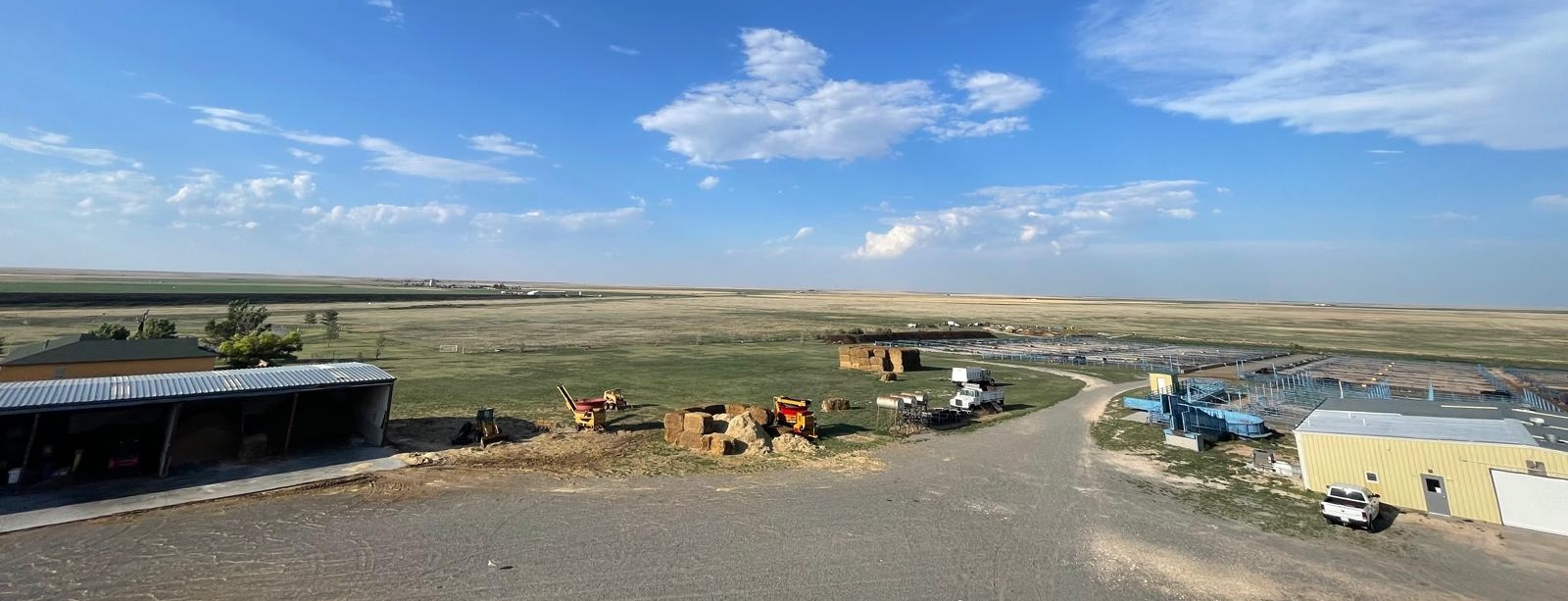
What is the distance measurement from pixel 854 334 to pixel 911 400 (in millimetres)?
42777

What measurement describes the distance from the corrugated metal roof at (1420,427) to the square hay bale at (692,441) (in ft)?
66.3

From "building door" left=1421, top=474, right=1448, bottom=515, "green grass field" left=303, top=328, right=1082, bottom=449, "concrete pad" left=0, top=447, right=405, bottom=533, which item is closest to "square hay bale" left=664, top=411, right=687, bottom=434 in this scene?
"green grass field" left=303, top=328, right=1082, bottom=449

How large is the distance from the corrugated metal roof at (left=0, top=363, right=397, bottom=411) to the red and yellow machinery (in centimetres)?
1502

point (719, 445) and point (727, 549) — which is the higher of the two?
point (719, 445)

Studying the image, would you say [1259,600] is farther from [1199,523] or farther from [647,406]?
[647,406]

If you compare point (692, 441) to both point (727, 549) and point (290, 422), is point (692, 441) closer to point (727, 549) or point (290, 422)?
point (727, 549)

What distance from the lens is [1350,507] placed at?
1669 cm

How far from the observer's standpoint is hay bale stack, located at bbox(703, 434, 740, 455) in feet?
76.7

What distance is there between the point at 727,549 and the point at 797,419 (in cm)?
1188

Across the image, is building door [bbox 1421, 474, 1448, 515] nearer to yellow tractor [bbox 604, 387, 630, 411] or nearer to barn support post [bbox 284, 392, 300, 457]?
yellow tractor [bbox 604, 387, 630, 411]

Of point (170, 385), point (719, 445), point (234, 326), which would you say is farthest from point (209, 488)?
point (234, 326)

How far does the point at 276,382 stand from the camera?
69.6 feet

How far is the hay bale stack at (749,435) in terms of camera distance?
78.3ft

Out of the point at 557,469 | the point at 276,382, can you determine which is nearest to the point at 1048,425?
the point at 557,469
